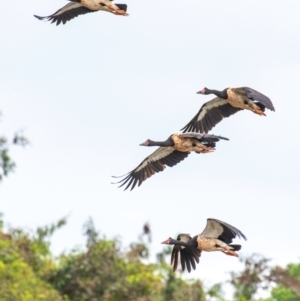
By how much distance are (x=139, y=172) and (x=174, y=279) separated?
10.4m

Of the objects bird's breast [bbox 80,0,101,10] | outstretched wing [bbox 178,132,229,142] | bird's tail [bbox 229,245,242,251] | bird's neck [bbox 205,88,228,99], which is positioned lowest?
bird's tail [bbox 229,245,242,251]

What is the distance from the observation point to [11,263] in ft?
110

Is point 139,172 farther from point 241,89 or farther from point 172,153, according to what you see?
point 241,89

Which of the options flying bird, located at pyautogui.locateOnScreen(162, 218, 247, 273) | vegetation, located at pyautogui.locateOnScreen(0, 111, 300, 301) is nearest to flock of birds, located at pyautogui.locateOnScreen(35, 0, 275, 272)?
flying bird, located at pyautogui.locateOnScreen(162, 218, 247, 273)

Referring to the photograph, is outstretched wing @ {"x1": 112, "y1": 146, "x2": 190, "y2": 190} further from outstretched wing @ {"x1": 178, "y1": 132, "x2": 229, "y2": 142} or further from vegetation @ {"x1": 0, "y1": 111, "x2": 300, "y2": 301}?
vegetation @ {"x1": 0, "y1": 111, "x2": 300, "y2": 301}

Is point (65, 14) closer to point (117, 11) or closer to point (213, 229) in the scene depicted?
point (117, 11)

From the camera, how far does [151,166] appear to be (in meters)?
23.9

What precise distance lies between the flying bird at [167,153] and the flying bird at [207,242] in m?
1.24

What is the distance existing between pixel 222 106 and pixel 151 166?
4.29ft

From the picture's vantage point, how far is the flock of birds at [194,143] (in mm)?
21547

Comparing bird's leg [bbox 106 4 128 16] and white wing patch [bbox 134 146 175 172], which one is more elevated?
bird's leg [bbox 106 4 128 16]

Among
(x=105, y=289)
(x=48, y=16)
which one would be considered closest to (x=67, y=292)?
(x=105, y=289)

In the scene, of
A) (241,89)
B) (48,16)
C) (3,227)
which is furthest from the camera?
(3,227)

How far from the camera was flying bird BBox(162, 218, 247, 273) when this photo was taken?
2127 cm
